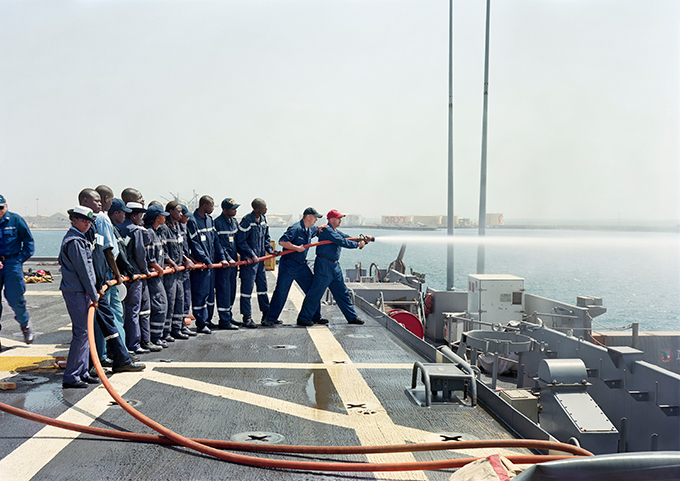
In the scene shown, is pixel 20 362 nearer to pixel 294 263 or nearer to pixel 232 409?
pixel 232 409

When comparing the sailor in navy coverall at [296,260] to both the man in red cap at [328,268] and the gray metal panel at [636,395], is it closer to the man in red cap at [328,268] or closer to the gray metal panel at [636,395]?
the man in red cap at [328,268]

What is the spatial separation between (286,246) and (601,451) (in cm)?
522

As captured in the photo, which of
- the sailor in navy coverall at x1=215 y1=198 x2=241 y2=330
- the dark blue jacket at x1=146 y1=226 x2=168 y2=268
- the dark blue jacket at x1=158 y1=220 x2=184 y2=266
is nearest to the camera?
the dark blue jacket at x1=146 y1=226 x2=168 y2=268

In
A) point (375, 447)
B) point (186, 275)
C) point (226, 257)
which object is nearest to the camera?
point (375, 447)

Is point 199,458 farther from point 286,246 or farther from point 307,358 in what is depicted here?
Result: point 286,246

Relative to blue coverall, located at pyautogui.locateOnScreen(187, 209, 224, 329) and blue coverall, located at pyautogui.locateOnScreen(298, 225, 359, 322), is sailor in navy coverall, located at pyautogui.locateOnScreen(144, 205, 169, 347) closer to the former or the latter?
blue coverall, located at pyautogui.locateOnScreen(187, 209, 224, 329)

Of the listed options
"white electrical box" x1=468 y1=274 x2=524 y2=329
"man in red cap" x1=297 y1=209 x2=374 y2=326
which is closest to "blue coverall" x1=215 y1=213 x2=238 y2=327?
"man in red cap" x1=297 y1=209 x2=374 y2=326

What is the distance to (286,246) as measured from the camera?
8.59 metres

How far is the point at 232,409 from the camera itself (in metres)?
4.76

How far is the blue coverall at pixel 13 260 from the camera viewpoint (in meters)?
7.14

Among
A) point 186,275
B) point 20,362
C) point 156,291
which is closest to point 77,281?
point 156,291

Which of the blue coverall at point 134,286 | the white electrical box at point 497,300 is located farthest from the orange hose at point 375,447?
the white electrical box at point 497,300

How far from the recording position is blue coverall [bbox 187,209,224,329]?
7898 millimetres

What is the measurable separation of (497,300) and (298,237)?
694cm
